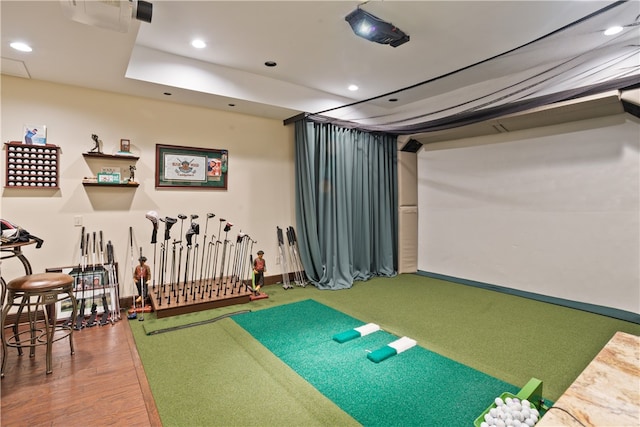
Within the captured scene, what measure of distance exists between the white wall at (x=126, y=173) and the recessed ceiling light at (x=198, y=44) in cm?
107

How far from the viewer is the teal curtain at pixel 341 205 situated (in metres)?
5.04

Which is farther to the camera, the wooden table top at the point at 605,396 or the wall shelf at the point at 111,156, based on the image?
the wall shelf at the point at 111,156

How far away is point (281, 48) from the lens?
3.57 m

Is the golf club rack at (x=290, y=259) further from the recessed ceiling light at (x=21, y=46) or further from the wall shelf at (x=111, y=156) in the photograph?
the recessed ceiling light at (x=21, y=46)

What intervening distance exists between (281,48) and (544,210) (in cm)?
408

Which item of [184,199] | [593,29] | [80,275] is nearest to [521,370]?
[593,29]

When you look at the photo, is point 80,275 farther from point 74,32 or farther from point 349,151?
point 349,151

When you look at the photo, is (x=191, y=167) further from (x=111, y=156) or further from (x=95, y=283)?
(x=95, y=283)

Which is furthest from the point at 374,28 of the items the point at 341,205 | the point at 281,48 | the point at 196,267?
the point at 196,267

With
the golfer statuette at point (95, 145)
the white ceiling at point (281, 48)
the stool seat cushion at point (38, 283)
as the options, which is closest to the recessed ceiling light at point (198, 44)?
the white ceiling at point (281, 48)

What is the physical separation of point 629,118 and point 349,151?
11.4 feet

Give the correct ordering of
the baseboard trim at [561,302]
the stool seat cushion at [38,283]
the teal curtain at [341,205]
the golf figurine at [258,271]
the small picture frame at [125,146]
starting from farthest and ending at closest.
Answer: the teal curtain at [341,205], the golf figurine at [258,271], the small picture frame at [125,146], the baseboard trim at [561,302], the stool seat cushion at [38,283]

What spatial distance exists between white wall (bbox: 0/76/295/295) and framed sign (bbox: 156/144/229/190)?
0.09m

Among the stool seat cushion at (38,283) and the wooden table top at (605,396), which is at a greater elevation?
the stool seat cushion at (38,283)
